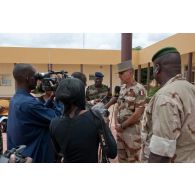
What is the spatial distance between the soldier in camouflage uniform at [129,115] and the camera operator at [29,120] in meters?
1.31

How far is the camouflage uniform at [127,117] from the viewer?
147 inches

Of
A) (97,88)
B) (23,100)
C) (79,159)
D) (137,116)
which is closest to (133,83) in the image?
(137,116)

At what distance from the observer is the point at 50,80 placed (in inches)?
104

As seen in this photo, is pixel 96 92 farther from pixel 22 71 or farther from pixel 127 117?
pixel 22 71

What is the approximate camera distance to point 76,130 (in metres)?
2.03

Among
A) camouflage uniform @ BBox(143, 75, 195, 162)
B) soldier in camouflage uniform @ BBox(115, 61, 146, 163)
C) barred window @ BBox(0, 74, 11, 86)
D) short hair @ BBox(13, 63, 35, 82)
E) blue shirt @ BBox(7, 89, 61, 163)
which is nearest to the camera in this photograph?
camouflage uniform @ BBox(143, 75, 195, 162)

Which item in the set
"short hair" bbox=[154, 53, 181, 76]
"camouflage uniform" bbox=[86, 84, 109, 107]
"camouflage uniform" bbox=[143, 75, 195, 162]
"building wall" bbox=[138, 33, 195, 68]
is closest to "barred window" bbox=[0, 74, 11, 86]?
"building wall" bbox=[138, 33, 195, 68]

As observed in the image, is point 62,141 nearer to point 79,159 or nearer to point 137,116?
point 79,159

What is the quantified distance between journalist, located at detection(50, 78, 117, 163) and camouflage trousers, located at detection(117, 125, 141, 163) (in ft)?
5.59

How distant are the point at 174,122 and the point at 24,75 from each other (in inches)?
54.9

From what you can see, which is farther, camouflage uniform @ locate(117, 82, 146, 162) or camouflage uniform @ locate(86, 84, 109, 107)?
camouflage uniform @ locate(86, 84, 109, 107)

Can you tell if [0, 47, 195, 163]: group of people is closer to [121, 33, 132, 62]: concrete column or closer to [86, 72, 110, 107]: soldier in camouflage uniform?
[86, 72, 110, 107]: soldier in camouflage uniform

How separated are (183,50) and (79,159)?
11.7 metres

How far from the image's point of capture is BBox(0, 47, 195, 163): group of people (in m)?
1.81
